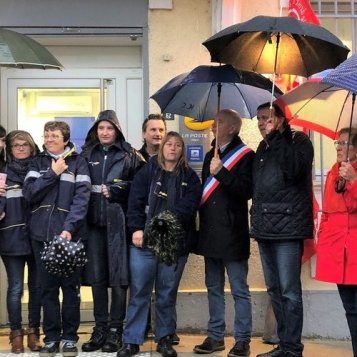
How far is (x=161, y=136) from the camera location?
6039 millimetres

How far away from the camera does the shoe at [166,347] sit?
5.67m

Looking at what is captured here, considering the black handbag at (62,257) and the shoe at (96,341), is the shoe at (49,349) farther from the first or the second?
the black handbag at (62,257)

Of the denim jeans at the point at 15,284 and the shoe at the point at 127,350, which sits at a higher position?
the denim jeans at the point at 15,284

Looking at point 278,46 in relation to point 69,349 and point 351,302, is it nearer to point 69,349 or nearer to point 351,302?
point 351,302

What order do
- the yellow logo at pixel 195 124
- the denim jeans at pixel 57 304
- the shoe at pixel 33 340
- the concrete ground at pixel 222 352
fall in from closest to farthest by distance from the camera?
the denim jeans at pixel 57 304 < the concrete ground at pixel 222 352 < the shoe at pixel 33 340 < the yellow logo at pixel 195 124

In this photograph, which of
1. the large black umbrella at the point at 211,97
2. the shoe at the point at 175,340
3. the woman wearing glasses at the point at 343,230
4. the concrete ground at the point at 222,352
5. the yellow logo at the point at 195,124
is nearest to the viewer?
the woman wearing glasses at the point at 343,230

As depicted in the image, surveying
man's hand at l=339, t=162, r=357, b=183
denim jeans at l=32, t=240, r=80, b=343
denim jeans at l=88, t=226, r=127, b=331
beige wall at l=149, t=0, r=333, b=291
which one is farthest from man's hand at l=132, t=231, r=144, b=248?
man's hand at l=339, t=162, r=357, b=183

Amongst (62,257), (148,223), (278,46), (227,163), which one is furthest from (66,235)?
(278,46)

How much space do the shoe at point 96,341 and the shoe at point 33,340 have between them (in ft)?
1.29

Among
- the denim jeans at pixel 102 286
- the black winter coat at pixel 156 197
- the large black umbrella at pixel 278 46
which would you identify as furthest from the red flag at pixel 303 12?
the denim jeans at pixel 102 286

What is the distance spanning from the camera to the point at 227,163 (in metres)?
5.61

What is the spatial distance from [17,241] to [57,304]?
0.61 metres

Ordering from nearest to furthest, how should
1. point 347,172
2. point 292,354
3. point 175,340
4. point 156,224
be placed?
point 347,172 < point 292,354 < point 156,224 < point 175,340

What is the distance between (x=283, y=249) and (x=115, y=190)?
147cm
